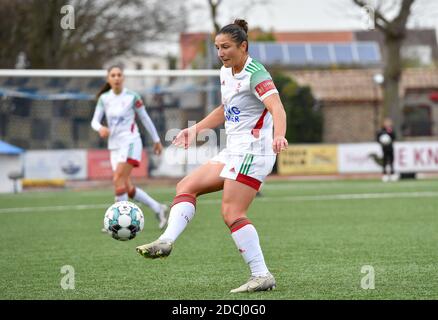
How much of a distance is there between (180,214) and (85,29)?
30439mm

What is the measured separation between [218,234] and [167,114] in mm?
14212

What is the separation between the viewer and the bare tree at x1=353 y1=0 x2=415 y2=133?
33469 mm

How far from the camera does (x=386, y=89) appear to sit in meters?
34.9

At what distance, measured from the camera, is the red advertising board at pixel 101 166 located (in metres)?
25.1

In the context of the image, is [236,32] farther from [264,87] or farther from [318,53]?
[318,53]

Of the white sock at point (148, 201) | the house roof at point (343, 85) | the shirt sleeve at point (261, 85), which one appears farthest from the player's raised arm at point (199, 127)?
the house roof at point (343, 85)

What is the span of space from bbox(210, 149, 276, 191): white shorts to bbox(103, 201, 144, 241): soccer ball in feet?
3.59

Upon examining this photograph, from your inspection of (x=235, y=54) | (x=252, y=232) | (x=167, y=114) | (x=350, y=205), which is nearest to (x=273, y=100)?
(x=235, y=54)

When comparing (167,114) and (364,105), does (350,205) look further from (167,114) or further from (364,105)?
(364,105)

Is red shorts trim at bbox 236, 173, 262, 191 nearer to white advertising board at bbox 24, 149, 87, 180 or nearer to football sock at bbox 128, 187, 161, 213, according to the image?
football sock at bbox 128, 187, 161, 213

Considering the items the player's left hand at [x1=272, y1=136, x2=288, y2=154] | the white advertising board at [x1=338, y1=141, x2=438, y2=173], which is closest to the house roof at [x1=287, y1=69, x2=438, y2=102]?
the white advertising board at [x1=338, y1=141, x2=438, y2=173]

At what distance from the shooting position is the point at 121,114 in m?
12.7

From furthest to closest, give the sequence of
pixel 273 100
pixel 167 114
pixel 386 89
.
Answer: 1. pixel 386 89
2. pixel 167 114
3. pixel 273 100

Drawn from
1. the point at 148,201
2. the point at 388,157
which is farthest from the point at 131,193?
the point at 388,157
